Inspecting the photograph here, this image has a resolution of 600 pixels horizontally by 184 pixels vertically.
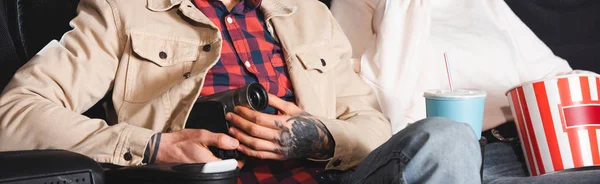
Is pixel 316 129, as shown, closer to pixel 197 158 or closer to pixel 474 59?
pixel 197 158

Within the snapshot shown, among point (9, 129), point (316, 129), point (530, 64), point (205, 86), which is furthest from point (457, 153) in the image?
point (530, 64)

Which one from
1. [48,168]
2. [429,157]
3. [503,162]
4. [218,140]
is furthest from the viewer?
[503,162]

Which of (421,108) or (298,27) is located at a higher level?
(298,27)

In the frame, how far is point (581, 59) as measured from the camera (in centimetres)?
228

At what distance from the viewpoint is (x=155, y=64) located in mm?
1567

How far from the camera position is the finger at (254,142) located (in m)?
1.45

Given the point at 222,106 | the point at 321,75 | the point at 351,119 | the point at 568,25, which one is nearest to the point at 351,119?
the point at 351,119

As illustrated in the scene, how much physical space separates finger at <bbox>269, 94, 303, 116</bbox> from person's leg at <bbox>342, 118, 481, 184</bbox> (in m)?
0.28

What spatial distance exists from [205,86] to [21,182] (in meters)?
0.53

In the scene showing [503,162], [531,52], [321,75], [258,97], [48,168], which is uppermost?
[48,168]

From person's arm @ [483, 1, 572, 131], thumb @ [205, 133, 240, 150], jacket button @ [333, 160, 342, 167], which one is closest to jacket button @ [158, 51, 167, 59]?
thumb @ [205, 133, 240, 150]

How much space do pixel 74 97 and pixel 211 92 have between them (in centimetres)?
25

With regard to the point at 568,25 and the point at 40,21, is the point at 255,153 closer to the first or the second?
the point at 40,21

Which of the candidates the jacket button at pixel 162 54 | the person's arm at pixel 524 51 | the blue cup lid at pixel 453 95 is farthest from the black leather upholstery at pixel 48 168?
the person's arm at pixel 524 51
